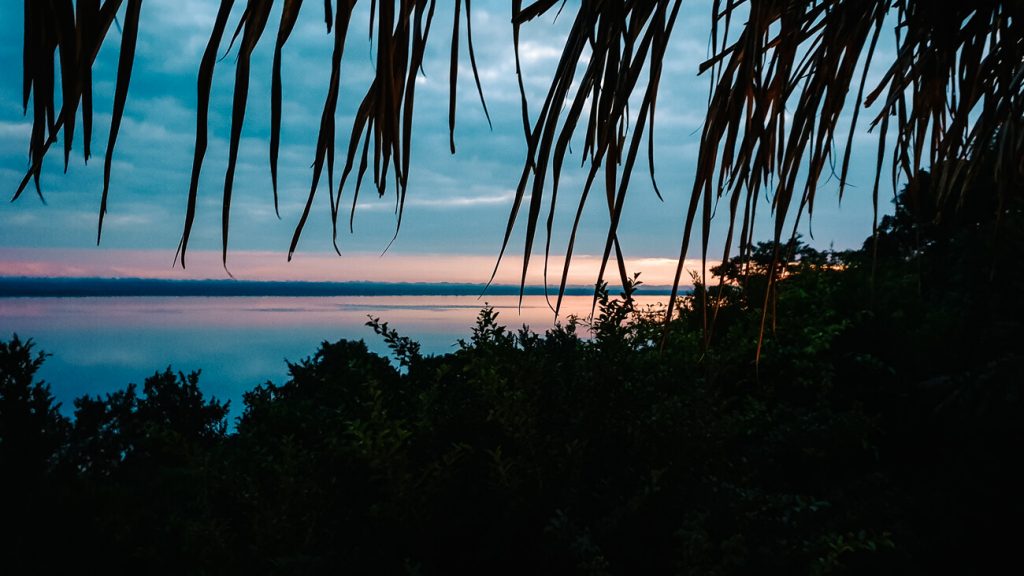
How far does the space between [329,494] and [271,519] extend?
10.2 inches

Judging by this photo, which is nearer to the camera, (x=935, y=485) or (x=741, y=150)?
(x=741, y=150)

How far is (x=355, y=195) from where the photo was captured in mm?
958

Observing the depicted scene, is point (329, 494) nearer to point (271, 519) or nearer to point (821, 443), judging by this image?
point (271, 519)

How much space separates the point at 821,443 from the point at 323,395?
3620 mm

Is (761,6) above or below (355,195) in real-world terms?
above

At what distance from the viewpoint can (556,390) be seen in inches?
130

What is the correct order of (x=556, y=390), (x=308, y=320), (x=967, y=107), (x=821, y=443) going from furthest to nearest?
(x=308, y=320) → (x=821, y=443) → (x=556, y=390) → (x=967, y=107)

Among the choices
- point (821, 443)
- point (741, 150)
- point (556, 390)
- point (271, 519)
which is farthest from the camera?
point (821, 443)

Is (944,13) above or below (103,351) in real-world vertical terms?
above

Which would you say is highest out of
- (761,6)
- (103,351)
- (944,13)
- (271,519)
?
(944,13)

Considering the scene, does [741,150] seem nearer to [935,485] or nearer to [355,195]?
[355,195]

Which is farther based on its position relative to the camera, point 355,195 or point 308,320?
point 308,320

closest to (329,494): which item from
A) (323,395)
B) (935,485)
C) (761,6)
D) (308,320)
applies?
(323,395)

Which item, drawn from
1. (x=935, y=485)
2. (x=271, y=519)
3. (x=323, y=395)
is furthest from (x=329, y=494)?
(x=935, y=485)
